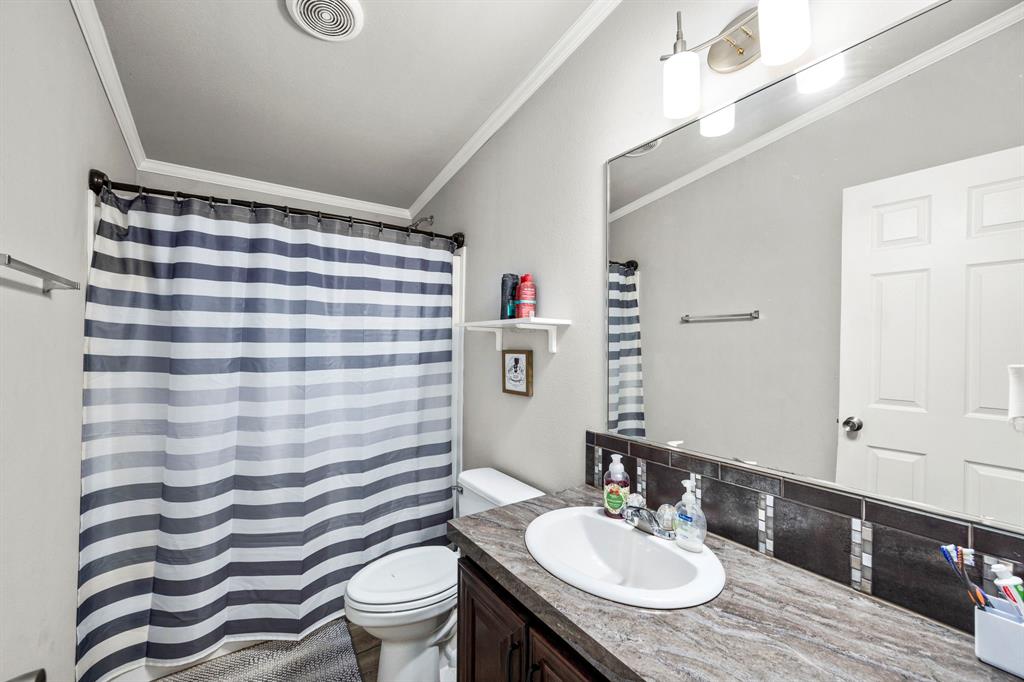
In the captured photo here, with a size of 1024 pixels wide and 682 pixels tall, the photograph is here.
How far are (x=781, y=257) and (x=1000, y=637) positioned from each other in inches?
28.7

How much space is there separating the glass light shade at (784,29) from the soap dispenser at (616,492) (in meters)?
1.06

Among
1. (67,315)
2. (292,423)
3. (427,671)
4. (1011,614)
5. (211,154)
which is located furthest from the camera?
(211,154)

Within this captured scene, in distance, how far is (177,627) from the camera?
1582 millimetres

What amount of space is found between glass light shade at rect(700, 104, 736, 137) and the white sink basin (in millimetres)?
1054

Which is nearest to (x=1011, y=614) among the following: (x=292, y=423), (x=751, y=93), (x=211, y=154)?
(x=751, y=93)

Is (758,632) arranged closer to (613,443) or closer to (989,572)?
(989,572)

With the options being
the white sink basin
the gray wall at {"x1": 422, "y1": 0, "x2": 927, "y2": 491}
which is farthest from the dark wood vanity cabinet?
the gray wall at {"x1": 422, "y1": 0, "x2": 927, "y2": 491}

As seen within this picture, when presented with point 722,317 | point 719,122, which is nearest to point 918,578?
point 722,317

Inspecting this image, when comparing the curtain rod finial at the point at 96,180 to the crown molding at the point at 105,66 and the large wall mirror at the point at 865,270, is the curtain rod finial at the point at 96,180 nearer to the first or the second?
the crown molding at the point at 105,66

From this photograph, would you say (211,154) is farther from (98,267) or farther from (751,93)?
(751,93)

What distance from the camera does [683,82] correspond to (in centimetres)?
104

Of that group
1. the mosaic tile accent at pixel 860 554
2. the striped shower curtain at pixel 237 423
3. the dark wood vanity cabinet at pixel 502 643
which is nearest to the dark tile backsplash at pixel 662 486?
the mosaic tile accent at pixel 860 554

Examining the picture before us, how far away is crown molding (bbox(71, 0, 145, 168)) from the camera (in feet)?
4.20

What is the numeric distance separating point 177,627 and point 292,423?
0.87 metres
